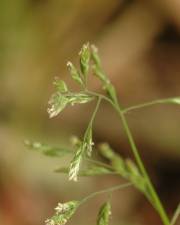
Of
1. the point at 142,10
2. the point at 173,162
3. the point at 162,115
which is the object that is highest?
the point at 142,10

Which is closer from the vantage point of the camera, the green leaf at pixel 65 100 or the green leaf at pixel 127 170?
the green leaf at pixel 65 100

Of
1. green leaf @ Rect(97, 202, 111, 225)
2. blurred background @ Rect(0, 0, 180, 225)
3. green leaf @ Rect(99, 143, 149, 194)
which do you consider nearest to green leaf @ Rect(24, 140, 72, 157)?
green leaf @ Rect(99, 143, 149, 194)

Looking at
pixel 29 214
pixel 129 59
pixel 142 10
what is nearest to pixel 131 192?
pixel 29 214

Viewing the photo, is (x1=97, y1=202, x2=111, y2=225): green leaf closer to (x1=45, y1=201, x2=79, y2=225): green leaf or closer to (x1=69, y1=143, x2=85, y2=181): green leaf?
(x1=45, y1=201, x2=79, y2=225): green leaf

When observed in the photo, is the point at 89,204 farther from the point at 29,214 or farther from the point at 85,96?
the point at 85,96

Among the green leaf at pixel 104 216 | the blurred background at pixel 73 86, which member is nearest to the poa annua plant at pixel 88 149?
the green leaf at pixel 104 216

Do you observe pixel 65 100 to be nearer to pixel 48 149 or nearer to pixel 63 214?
pixel 63 214

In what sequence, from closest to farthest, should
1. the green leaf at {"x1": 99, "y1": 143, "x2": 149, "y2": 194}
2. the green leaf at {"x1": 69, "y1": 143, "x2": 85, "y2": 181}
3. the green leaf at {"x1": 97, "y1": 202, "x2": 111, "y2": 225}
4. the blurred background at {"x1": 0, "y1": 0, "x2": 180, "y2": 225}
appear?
the green leaf at {"x1": 69, "y1": 143, "x2": 85, "y2": 181}, the green leaf at {"x1": 97, "y1": 202, "x2": 111, "y2": 225}, the green leaf at {"x1": 99, "y1": 143, "x2": 149, "y2": 194}, the blurred background at {"x1": 0, "y1": 0, "x2": 180, "y2": 225}

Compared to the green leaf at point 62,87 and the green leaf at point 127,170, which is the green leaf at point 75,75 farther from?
the green leaf at point 127,170
